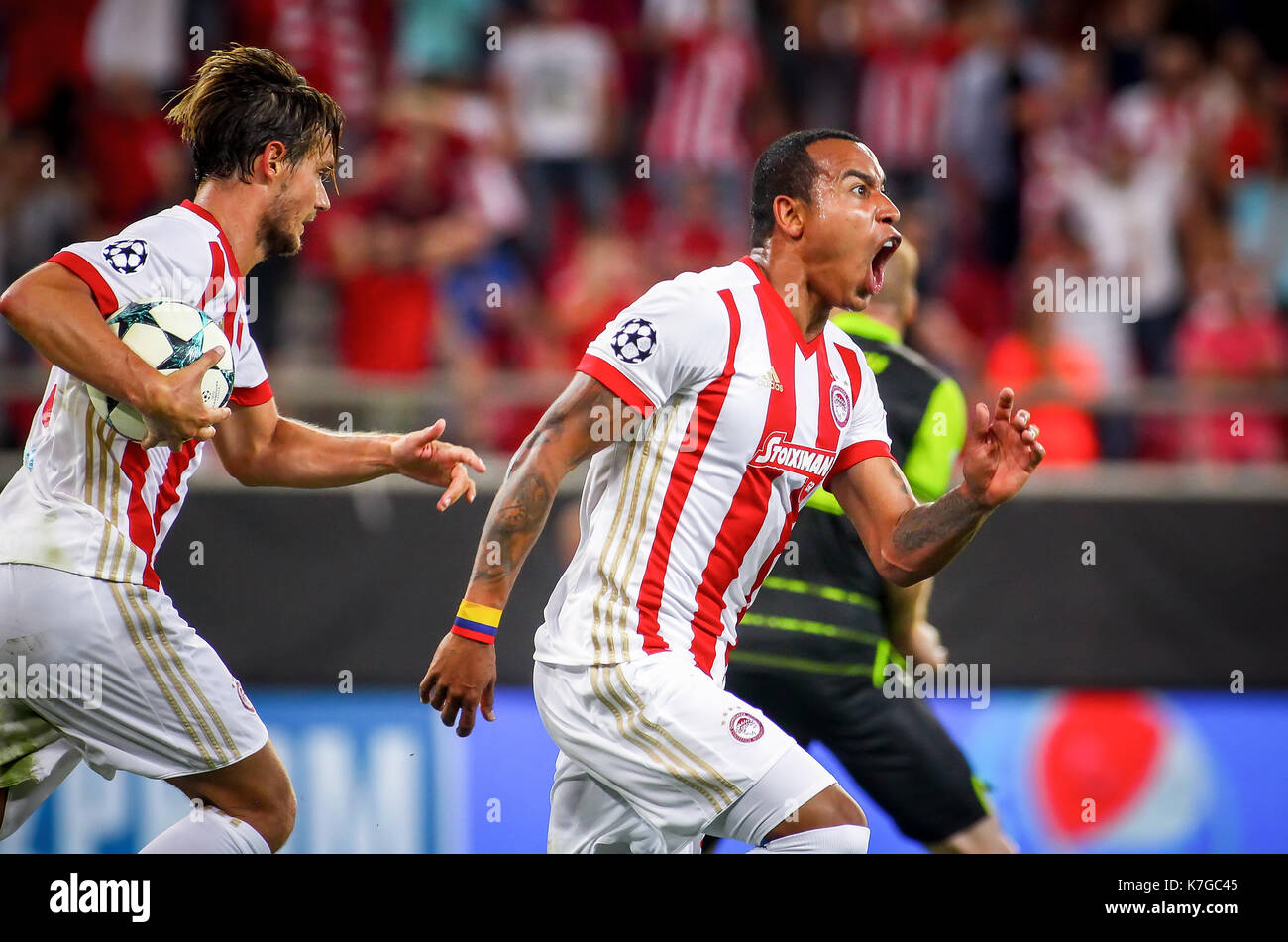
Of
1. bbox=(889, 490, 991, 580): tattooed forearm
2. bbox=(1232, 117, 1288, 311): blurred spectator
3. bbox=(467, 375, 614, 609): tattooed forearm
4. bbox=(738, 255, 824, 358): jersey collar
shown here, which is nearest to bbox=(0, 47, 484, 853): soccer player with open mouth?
bbox=(467, 375, 614, 609): tattooed forearm

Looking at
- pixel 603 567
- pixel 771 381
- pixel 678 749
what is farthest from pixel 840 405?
pixel 678 749

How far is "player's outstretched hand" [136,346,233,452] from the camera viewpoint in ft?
12.2

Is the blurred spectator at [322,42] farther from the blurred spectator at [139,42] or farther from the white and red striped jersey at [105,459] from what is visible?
→ the white and red striped jersey at [105,459]

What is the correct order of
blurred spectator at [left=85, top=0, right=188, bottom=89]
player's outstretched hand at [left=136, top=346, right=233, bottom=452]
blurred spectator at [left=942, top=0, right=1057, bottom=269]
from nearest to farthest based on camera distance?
player's outstretched hand at [left=136, top=346, right=233, bottom=452], blurred spectator at [left=85, top=0, right=188, bottom=89], blurred spectator at [left=942, top=0, right=1057, bottom=269]

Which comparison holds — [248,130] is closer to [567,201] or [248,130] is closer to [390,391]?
[390,391]

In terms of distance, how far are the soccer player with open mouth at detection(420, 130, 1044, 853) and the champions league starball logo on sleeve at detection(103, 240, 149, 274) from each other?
3.43ft

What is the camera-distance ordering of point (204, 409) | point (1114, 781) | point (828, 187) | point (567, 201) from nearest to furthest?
point (204, 409), point (828, 187), point (1114, 781), point (567, 201)

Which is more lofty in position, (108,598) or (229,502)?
(229,502)

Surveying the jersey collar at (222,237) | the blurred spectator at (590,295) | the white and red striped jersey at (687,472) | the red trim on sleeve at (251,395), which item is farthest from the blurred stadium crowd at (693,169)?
the white and red striped jersey at (687,472)

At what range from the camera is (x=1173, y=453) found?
920 centimetres

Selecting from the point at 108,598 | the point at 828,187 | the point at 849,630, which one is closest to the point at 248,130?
the point at 108,598

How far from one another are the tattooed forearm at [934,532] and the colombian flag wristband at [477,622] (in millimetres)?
1137

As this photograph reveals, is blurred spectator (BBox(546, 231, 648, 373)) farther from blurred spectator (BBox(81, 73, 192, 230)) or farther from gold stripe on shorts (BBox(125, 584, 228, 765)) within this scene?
gold stripe on shorts (BBox(125, 584, 228, 765))

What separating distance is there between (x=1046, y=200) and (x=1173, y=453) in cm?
206
